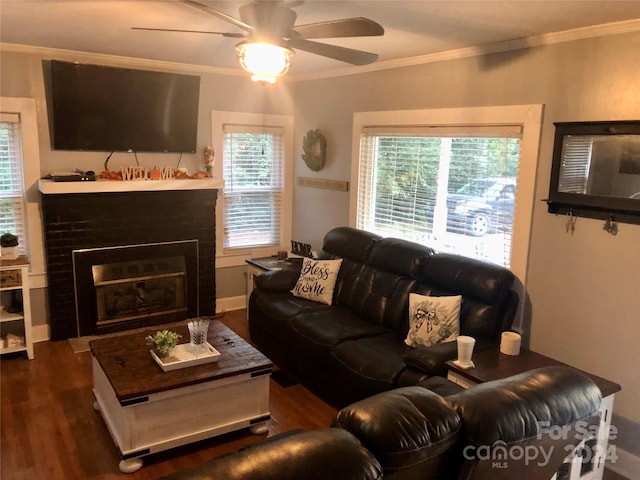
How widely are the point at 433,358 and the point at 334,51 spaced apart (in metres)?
1.79

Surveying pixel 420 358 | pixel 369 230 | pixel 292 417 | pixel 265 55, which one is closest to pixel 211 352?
pixel 292 417

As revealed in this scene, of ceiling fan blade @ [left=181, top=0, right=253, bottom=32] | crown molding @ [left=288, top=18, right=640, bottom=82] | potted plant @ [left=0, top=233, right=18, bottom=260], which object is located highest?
crown molding @ [left=288, top=18, right=640, bottom=82]

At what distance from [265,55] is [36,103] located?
2.75m

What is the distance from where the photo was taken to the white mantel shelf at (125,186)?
418 cm

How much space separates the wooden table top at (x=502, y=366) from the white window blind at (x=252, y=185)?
3205 millimetres

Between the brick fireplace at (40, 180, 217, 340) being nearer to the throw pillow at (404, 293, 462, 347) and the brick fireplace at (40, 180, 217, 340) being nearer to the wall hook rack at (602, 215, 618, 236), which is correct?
the throw pillow at (404, 293, 462, 347)

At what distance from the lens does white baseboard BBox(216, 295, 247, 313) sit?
5453mm

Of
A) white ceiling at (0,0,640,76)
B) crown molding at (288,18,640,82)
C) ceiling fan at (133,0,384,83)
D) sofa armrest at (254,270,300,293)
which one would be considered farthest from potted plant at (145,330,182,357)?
crown molding at (288,18,640,82)

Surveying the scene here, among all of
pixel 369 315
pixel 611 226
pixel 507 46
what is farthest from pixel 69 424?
pixel 507 46

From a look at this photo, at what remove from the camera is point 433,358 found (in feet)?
9.59

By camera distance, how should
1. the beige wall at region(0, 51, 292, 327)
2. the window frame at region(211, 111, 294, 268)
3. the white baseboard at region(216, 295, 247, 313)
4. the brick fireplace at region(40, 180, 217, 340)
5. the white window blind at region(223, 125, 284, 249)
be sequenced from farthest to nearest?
the white baseboard at region(216, 295, 247, 313) < the white window blind at region(223, 125, 284, 249) < the window frame at region(211, 111, 294, 268) < the brick fireplace at region(40, 180, 217, 340) < the beige wall at region(0, 51, 292, 327)

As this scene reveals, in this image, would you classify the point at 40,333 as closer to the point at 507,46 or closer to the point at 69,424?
the point at 69,424

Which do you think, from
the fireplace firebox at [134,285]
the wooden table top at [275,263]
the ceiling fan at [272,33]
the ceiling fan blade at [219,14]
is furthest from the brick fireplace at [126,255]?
the ceiling fan blade at [219,14]

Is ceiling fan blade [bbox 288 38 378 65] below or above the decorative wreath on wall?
above
